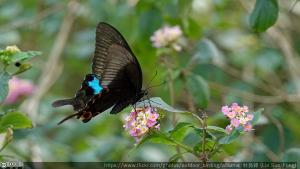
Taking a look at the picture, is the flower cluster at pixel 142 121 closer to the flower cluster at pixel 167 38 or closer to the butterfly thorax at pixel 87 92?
the butterfly thorax at pixel 87 92

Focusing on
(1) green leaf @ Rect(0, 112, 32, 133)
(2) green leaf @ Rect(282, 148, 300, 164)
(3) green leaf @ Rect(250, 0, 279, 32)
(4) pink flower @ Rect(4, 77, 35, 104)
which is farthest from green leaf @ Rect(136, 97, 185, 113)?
(4) pink flower @ Rect(4, 77, 35, 104)

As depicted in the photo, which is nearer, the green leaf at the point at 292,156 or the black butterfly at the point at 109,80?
the black butterfly at the point at 109,80

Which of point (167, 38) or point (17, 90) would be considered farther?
point (17, 90)

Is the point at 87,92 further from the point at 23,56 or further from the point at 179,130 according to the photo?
the point at 179,130

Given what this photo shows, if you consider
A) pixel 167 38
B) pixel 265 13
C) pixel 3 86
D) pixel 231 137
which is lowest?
pixel 231 137

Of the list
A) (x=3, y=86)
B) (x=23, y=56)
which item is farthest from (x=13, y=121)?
(x=23, y=56)

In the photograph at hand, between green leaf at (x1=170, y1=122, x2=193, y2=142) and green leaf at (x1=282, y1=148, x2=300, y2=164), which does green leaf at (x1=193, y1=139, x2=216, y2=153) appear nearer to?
green leaf at (x1=170, y1=122, x2=193, y2=142)

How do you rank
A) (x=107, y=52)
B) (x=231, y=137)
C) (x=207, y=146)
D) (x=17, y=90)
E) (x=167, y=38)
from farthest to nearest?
(x=17, y=90) < (x=167, y=38) < (x=107, y=52) < (x=207, y=146) < (x=231, y=137)

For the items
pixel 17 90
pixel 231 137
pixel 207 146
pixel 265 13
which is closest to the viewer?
pixel 231 137

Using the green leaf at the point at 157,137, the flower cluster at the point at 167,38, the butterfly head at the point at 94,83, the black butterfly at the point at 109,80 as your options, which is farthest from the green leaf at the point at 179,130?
the flower cluster at the point at 167,38
